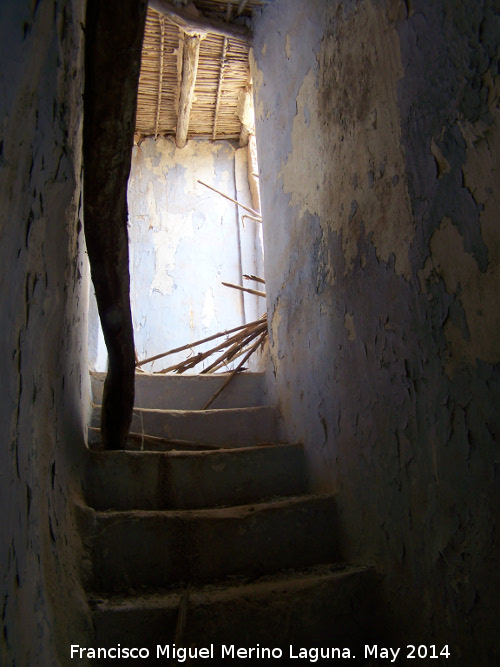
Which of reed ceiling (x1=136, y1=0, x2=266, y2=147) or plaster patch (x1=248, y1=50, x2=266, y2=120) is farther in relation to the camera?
reed ceiling (x1=136, y1=0, x2=266, y2=147)

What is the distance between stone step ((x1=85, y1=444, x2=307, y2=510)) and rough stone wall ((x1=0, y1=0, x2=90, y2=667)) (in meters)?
0.29

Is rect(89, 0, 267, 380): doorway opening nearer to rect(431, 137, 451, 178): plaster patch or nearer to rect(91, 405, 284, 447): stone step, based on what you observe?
rect(91, 405, 284, 447): stone step

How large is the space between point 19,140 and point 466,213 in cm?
75

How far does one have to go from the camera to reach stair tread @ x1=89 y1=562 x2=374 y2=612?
1159mm

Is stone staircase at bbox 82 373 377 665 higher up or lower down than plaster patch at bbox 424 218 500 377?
lower down

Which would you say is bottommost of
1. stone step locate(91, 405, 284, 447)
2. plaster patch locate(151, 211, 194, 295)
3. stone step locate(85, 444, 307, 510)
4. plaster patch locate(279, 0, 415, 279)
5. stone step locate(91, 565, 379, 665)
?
stone step locate(91, 565, 379, 665)

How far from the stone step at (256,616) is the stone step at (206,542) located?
3.0 inches

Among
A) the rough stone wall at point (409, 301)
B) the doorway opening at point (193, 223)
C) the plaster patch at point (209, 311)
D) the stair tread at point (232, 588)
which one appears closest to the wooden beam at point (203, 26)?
the doorway opening at point (193, 223)

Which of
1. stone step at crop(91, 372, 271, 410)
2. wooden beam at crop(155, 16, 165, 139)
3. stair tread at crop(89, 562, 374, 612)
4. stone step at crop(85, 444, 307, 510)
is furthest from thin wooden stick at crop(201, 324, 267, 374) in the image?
wooden beam at crop(155, 16, 165, 139)

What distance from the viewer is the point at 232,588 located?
1.25 m

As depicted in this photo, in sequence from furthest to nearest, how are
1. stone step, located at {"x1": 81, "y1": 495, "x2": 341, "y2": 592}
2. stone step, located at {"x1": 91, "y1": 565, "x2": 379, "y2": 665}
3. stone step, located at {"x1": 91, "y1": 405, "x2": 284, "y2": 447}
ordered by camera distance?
stone step, located at {"x1": 91, "y1": 405, "x2": 284, "y2": 447}
stone step, located at {"x1": 81, "y1": 495, "x2": 341, "y2": 592}
stone step, located at {"x1": 91, "y1": 565, "x2": 379, "y2": 665}

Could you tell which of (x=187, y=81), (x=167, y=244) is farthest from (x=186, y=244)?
(x=187, y=81)

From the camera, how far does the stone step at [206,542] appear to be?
1.29 m

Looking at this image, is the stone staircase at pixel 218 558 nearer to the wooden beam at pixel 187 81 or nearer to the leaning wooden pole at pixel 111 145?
the leaning wooden pole at pixel 111 145
